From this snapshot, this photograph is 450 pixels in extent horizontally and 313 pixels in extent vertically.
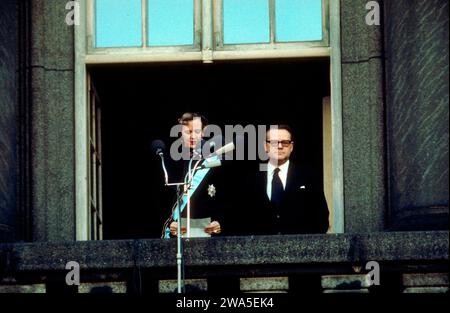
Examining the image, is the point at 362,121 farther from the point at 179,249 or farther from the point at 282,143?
the point at 179,249

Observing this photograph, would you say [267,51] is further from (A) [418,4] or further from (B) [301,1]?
(A) [418,4]

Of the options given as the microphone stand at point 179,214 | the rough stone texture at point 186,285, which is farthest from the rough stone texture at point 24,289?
the microphone stand at point 179,214

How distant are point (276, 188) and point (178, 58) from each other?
206cm

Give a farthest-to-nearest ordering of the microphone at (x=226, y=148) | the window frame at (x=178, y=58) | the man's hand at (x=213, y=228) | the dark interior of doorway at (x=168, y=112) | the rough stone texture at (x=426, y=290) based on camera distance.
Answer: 1. the dark interior of doorway at (x=168, y=112)
2. the window frame at (x=178, y=58)
3. the man's hand at (x=213, y=228)
4. the rough stone texture at (x=426, y=290)
5. the microphone at (x=226, y=148)

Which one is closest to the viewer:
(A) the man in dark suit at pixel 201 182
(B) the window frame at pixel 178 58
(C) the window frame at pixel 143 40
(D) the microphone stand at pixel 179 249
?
(D) the microphone stand at pixel 179 249

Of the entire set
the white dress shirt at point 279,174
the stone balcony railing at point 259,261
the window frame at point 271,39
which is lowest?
the stone balcony railing at point 259,261

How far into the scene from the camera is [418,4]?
15.3 m

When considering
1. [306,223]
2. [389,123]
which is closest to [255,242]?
[306,223]

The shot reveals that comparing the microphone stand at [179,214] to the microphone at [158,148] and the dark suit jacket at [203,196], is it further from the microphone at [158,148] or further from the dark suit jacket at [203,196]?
the dark suit jacket at [203,196]

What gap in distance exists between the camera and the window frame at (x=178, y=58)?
1597cm

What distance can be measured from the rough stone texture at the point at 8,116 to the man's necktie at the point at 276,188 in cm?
248

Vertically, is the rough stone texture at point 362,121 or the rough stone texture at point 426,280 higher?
the rough stone texture at point 362,121

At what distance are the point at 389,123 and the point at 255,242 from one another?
92.3 inches
